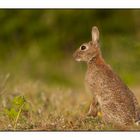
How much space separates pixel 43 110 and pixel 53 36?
579 cm

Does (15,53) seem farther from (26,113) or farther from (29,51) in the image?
(26,113)

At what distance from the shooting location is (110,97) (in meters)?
9.22

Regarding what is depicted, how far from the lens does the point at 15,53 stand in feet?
51.7

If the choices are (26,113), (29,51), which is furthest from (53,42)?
(26,113)

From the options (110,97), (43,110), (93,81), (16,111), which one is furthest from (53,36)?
(110,97)

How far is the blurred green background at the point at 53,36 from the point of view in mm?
15062

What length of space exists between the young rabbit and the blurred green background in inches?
201

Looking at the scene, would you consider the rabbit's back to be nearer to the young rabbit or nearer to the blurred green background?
the young rabbit

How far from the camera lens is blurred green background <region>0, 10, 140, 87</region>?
49.4 feet

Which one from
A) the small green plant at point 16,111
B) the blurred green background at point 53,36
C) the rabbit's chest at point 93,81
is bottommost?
the small green plant at point 16,111

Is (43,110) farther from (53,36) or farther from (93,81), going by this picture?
(53,36)

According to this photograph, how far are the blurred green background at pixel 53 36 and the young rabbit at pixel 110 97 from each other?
509cm

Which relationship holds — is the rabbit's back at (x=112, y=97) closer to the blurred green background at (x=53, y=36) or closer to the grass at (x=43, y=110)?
the grass at (x=43, y=110)

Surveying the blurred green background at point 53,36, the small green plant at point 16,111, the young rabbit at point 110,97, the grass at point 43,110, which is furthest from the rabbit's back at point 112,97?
the blurred green background at point 53,36
